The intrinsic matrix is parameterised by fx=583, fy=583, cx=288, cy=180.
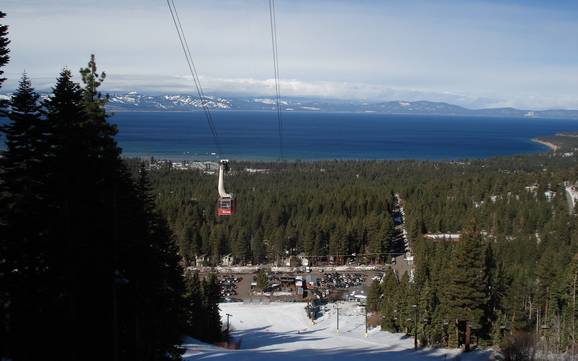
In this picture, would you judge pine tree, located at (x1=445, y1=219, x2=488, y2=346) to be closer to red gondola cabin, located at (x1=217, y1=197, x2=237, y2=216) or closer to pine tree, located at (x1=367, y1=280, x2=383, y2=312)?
red gondola cabin, located at (x1=217, y1=197, x2=237, y2=216)

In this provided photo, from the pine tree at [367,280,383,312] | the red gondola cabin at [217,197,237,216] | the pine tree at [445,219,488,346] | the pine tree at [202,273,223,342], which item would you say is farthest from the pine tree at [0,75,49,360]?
the pine tree at [367,280,383,312]

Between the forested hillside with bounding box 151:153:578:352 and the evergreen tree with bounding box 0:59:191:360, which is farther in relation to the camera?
the forested hillside with bounding box 151:153:578:352

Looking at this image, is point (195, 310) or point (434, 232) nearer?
point (195, 310)

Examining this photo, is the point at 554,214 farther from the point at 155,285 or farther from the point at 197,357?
the point at 155,285

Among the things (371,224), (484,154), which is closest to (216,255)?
(371,224)

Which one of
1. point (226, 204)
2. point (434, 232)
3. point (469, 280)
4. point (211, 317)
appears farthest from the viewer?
point (434, 232)

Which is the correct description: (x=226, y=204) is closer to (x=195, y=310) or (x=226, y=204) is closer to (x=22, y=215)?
(x=195, y=310)

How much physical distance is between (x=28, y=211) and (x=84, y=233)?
4.07ft

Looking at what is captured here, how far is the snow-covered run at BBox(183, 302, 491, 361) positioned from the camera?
20.3 metres

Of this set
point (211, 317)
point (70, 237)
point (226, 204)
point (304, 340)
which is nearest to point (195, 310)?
point (211, 317)

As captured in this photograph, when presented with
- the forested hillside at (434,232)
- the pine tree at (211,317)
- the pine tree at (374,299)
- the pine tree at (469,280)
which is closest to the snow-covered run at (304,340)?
the pine tree at (374,299)

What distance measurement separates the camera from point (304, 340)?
28391 mm

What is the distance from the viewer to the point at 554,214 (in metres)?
62.1

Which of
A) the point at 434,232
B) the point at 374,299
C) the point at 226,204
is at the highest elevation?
the point at 226,204
